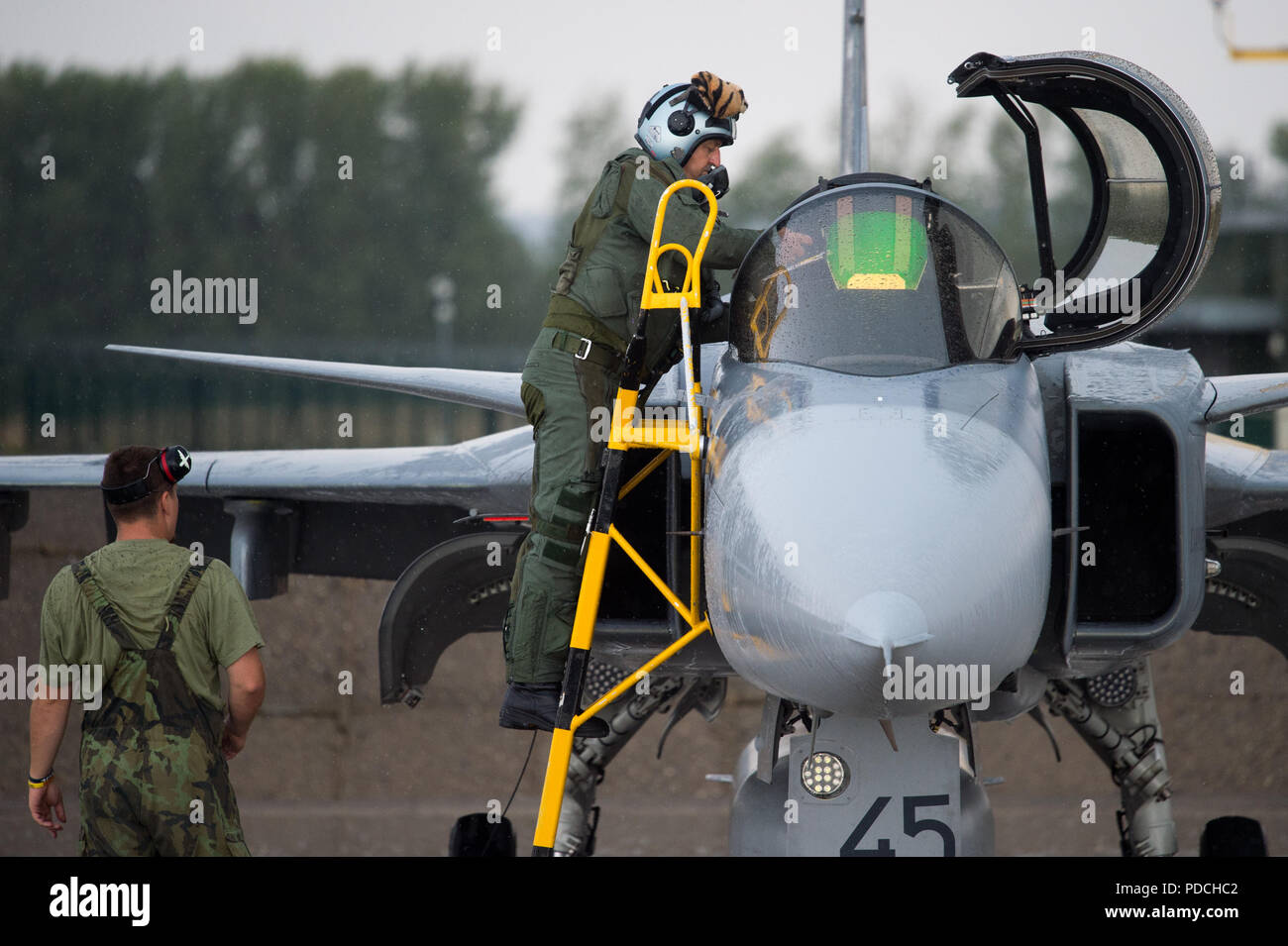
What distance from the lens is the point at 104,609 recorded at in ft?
12.4

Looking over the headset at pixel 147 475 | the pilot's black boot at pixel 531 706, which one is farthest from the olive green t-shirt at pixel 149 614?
the pilot's black boot at pixel 531 706

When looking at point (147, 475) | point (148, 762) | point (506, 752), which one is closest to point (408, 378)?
point (147, 475)

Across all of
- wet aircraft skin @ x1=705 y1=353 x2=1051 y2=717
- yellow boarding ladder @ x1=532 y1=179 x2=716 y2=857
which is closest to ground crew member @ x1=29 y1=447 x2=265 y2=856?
yellow boarding ladder @ x1=532 y1=179 x2=716 y2=857

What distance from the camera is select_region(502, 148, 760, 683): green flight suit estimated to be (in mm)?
3898

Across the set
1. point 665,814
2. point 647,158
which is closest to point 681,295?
point 647,158

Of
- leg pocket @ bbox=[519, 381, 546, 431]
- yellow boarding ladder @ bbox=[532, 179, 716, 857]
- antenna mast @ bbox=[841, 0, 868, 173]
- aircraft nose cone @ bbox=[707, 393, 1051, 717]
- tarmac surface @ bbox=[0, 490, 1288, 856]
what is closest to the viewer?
aircraft nose cone @ bbox=[707, 393, 1051, 717]

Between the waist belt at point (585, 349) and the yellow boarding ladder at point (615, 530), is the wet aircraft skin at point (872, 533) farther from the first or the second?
the waist belt at point (585, 349)

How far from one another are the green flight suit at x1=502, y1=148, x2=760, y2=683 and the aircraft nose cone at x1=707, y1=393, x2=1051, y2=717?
71 centimetres

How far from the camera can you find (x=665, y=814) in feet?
34.8

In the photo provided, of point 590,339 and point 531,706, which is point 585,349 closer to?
point 590,339

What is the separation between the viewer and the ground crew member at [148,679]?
3.72 meters

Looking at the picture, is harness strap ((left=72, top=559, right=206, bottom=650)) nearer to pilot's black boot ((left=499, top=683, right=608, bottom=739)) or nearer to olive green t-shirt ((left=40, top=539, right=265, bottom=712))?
olive green t-shirt ((left=40, top=539, right=265, bottom=712))
